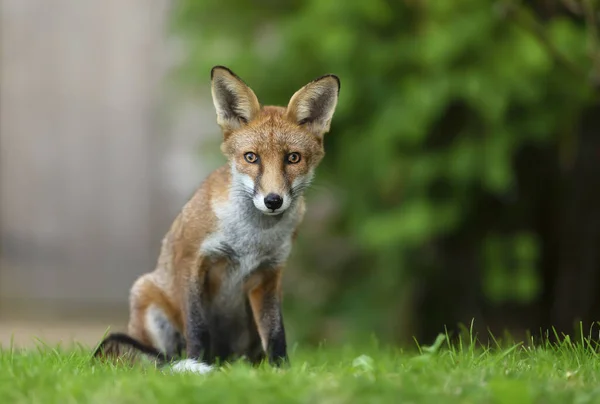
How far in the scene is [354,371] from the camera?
436 cm

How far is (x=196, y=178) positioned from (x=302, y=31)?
3841mm

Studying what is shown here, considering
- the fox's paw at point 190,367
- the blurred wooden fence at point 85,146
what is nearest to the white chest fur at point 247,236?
the fox's paw at point 190,367

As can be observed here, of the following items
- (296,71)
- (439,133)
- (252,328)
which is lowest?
(252,328)

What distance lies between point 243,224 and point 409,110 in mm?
3623

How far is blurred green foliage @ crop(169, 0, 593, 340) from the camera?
8094 millimetres

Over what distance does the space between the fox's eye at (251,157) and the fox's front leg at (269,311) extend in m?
0.64

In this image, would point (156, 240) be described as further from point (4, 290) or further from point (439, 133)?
A: point (439, 133)

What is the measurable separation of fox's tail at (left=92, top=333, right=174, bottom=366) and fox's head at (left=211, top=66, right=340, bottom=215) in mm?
1022

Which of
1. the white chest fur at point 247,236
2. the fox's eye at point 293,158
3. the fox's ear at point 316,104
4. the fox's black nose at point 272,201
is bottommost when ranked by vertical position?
the white chest fur at point 247,236

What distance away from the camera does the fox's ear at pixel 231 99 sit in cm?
489

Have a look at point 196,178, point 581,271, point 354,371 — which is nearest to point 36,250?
point 196,178

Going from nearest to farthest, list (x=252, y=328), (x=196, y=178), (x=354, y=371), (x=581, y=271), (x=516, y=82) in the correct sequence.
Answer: (x=354, y=371) → (x=252, y=328) → (x=516, y=82) → (x=581, y=271) → (x=196, y=178)

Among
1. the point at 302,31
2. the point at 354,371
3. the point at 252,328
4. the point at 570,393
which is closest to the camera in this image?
the point at 570,393

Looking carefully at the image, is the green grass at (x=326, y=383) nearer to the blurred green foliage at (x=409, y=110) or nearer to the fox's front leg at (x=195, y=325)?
the fox's front leg at (x=195, y=325)
